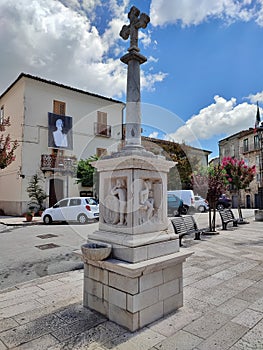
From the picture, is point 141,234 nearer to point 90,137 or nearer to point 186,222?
point 186,222

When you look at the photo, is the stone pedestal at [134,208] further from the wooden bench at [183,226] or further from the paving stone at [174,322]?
the wooden bench at [183,226]

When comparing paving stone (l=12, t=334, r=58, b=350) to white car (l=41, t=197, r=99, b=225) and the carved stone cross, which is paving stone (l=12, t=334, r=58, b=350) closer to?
the carved stone cross

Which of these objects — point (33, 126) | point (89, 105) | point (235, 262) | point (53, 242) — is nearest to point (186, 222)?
point (235, 262)

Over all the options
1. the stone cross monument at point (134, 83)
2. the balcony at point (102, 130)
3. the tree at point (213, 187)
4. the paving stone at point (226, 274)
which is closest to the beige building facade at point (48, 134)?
the balcony at point (102, 130)

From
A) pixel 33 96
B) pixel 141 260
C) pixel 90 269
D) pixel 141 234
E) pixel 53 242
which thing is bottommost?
pixel 53 242

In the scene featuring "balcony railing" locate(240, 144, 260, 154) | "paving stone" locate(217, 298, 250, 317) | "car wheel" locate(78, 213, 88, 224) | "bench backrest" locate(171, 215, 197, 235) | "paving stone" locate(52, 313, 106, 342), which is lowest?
"paving stone" locate(52, 313, 106, 342)

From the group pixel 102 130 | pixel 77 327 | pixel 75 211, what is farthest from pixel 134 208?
pixel 102 130

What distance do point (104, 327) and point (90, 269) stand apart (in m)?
0.63

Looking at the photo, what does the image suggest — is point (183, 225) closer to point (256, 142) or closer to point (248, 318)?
point (248, 318)

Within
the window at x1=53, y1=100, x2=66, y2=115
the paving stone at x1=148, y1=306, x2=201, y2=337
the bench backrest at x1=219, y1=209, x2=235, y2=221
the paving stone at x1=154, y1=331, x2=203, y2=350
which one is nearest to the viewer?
the paving stone at x1=154, y1=331, x2=203, y2=350

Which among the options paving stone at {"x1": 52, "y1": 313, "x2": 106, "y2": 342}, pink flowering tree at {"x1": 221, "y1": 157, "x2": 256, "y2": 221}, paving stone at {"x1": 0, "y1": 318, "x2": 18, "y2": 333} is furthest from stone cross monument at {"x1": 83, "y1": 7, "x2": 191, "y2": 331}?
pink flowering tree at {"x1": 221, "y1": 157, "x2": 256, "y2": 221}

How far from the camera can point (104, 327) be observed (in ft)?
8.23

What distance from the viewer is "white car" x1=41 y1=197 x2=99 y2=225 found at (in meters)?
12.0

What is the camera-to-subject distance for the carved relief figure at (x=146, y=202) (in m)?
2.76
